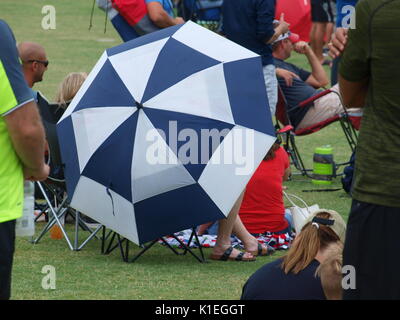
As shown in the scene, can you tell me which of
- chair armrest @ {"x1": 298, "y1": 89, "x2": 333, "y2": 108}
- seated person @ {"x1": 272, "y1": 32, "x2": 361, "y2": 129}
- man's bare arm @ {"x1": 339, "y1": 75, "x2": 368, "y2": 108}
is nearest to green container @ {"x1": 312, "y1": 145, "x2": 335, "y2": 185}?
seated person @ {"x1": 272, "y1": 32, "x2": 361, "y2": 129}

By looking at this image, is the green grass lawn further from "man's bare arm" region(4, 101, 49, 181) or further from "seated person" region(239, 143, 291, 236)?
"man's bare arm" region(4, 101, 49, 181)

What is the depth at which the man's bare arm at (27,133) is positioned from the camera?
3861 mm

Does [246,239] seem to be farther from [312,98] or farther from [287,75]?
[287,75]

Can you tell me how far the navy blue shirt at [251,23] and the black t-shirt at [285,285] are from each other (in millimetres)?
4875

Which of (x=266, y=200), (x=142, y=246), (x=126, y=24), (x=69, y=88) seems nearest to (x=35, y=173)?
(x=142, y=246)

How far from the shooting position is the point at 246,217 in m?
7.64

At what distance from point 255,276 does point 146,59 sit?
2340mm

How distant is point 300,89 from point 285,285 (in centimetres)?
568

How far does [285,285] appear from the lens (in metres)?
4.68

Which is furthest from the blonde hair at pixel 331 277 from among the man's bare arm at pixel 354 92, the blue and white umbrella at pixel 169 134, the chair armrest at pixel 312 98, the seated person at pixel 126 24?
the seated person at pixel 126 24

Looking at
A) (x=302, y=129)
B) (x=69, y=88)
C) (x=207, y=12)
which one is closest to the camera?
(x=69, y=88)

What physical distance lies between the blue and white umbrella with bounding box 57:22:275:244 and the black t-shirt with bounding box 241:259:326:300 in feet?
5.61

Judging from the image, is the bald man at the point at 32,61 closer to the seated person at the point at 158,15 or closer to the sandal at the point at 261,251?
the seated person at the point at 158,15
